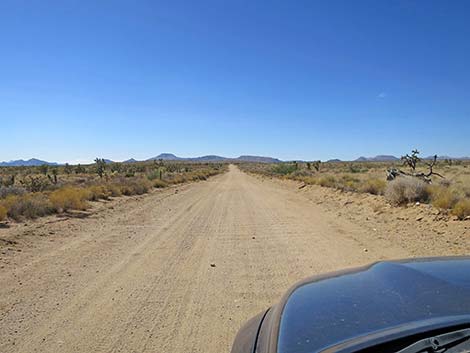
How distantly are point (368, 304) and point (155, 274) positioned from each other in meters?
5.33

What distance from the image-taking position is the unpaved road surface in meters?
4.55

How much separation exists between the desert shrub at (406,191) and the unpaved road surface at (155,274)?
9.78 ft

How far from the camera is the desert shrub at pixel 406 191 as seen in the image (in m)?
14.2

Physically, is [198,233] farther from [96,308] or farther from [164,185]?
[164,185]

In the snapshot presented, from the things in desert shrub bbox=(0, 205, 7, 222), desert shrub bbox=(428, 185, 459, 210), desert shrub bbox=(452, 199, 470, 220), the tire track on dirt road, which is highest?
desert shrub bbox=(428, 185, 459, 210)

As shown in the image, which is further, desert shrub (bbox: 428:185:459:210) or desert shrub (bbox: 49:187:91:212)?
desert shrub (bbox: 49:187:91:212)

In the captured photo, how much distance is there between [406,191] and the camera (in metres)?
14.3

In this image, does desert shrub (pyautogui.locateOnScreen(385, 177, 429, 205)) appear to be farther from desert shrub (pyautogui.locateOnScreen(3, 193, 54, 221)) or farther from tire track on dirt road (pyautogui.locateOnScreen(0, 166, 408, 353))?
desert shrub (pyautogui.locateOnScreen(3, 193, 54, 221))

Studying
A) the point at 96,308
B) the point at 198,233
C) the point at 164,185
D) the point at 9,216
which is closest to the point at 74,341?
the point at 96,308

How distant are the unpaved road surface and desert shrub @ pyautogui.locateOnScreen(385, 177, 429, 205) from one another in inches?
117

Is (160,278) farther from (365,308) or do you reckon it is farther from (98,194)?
(98,194)

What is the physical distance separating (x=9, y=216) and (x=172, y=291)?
975 centimetres

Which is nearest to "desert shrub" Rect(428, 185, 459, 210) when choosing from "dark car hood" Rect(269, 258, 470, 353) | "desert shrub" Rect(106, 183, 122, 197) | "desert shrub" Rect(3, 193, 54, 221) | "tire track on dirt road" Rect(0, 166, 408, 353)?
"tire track on dirt road" Rect(0, 166, 408, 353)

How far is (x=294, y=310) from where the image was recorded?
2223mm
